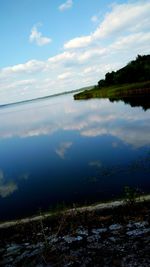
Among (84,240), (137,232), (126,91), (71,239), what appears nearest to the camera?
(137,232)

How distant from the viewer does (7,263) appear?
25.0 feet

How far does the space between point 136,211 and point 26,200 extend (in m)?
8.42

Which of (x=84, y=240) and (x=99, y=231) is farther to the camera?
(x=99, y=231)

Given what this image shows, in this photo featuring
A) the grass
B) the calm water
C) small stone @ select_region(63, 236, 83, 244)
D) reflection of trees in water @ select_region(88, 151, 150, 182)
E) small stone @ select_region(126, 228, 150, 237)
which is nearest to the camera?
small stone @ select_region(126, 228, 150, 237)

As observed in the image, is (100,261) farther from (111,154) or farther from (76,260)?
(111,154)

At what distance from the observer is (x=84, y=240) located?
797 centimetres

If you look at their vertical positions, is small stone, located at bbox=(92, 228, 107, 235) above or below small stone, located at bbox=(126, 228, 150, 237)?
below

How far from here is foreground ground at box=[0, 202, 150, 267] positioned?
273 inches

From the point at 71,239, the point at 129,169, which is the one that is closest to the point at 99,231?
the point at 71,239

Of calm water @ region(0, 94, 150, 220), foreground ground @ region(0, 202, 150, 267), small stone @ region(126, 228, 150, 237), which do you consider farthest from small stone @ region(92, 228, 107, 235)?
calm water @ region(0, 94, 150, 220)

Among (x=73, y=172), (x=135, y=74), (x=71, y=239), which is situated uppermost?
(x=135, y=74)

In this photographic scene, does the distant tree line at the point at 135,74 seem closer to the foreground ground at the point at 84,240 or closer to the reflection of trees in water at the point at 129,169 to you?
the reflection of trees in water at the point at 129,169

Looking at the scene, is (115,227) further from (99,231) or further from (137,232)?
(137,232)

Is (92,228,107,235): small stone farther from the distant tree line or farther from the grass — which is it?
the distant tree line
